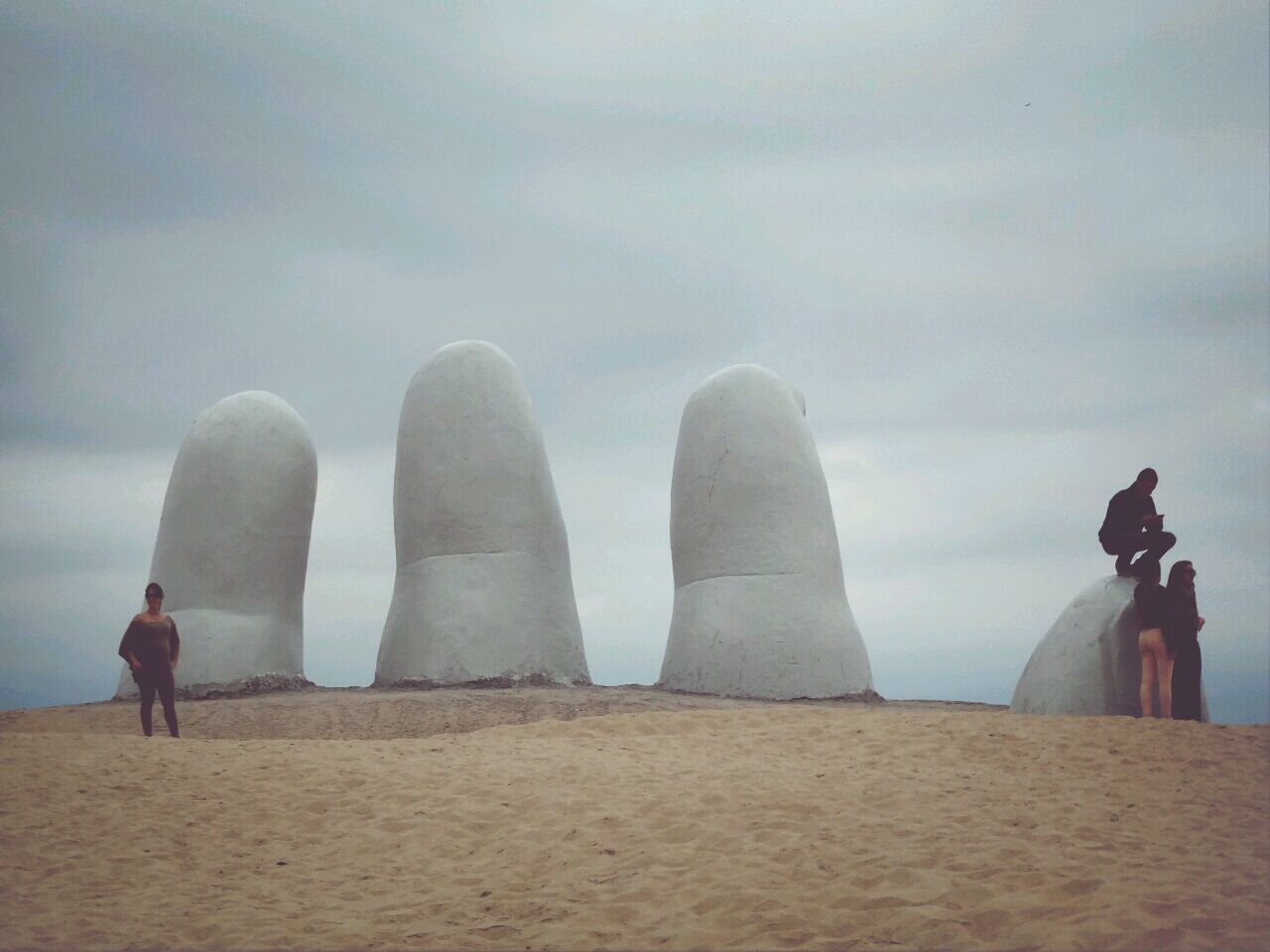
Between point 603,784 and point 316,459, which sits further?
point 316,459

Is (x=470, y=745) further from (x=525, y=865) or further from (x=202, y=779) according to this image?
(x=525, y=865)

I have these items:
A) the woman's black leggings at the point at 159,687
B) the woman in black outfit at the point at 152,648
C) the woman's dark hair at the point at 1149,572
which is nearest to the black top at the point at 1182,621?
the woman's dark hair at the point at 1149,572

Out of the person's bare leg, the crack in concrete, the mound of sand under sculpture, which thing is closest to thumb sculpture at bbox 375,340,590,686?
the crack in concrete

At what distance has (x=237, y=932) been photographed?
230 inches

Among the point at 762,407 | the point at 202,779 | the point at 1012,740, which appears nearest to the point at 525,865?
the point at 202,779

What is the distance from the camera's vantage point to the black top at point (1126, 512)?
9.65 meters

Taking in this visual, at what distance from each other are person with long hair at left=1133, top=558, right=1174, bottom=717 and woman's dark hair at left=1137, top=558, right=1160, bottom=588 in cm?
6

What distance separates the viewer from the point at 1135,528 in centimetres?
966

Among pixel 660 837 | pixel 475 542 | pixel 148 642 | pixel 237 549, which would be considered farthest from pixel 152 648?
pixel 660 837

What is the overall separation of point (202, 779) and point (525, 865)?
9.64 feet

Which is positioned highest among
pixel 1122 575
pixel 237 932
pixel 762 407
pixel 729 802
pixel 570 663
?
pixel 762 407

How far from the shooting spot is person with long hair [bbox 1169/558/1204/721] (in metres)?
8.98

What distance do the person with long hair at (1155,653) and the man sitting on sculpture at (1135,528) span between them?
1.33 feet

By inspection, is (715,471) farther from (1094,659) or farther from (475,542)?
(1094,659)
